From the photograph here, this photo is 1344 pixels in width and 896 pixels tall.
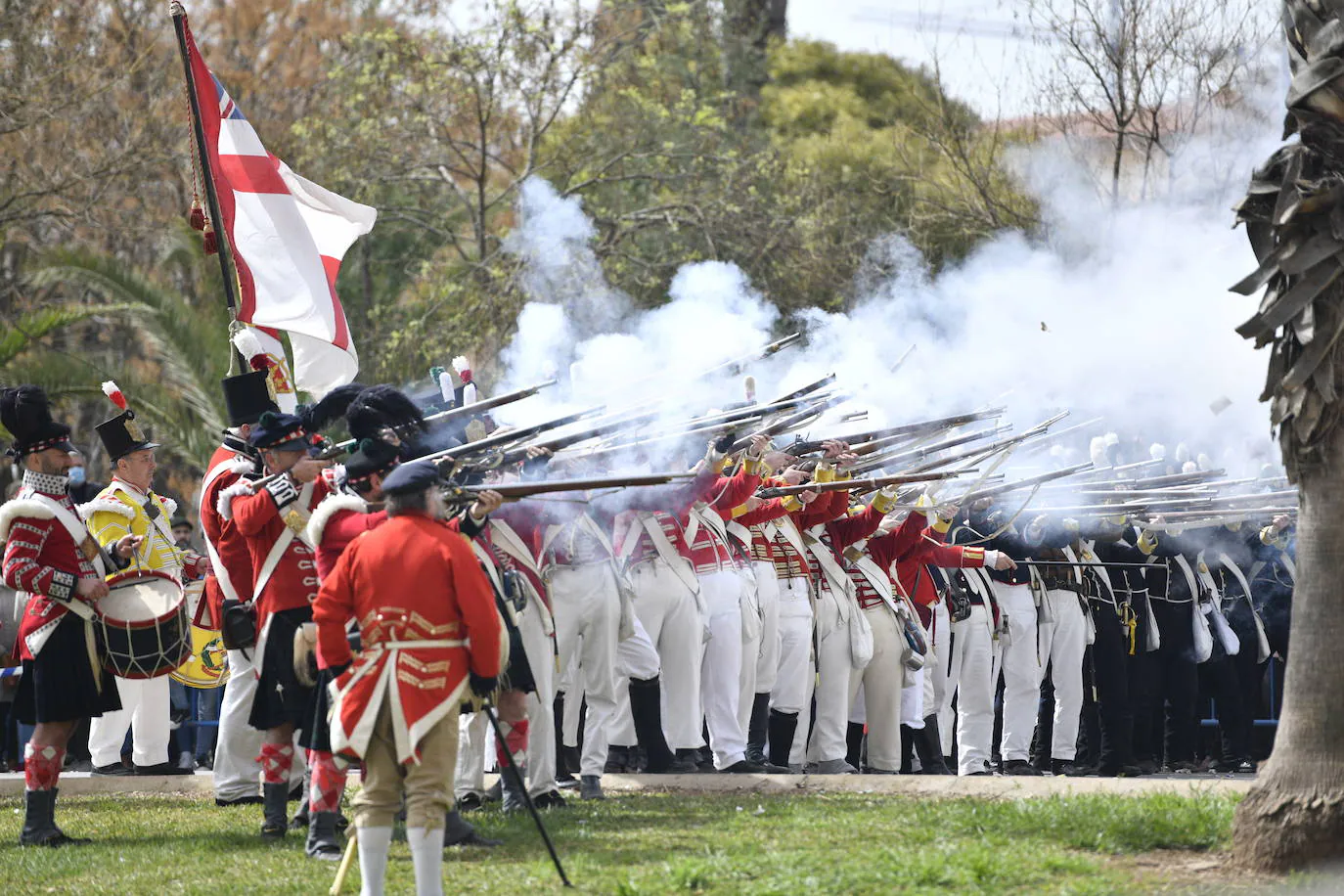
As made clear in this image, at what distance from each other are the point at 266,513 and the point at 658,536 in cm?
319

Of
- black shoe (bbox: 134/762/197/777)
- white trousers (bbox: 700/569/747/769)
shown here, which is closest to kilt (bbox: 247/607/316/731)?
white trousers (bbox: 700/569/747/769)

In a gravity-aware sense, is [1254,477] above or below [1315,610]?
above

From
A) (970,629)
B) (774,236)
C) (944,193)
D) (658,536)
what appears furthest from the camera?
(774,236)

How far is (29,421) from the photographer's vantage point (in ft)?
29.1

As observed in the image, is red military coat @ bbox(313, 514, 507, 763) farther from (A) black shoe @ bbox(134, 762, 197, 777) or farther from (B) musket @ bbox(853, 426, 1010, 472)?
(A) black shoe @ bbox(134, 762, 197, 777)

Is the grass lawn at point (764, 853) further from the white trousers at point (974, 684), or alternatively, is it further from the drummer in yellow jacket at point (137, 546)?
the white trousers at point (974, 684)

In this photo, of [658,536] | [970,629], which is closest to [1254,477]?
[970,629]

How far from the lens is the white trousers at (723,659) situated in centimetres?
1066

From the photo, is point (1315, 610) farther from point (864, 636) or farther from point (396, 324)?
point (396, 324)

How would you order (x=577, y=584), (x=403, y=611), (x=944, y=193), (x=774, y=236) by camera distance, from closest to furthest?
(x=403, y=611), (x=577, y=584), (x=944, y=193), (x=774, y=236)

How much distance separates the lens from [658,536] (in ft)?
35.0

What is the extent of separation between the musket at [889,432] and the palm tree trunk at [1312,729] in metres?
4.45

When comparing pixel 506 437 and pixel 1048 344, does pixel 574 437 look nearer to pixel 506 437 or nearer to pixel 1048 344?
pixel 506 437

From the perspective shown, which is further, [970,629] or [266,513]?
[970,629]
